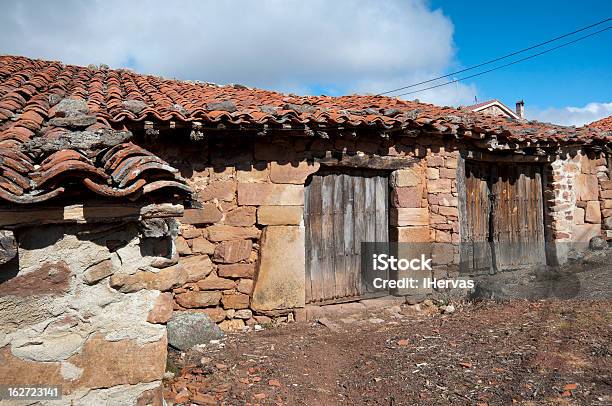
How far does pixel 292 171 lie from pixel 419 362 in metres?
2.54

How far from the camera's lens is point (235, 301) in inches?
199

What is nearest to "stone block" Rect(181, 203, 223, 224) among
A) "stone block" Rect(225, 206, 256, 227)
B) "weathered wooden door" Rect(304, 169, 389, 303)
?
"stone block" Rect(225, 206, 256, 227)

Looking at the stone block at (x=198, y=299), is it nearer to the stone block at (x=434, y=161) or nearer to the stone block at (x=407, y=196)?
the stone block at (x=407, y=196)

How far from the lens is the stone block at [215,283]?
4.94 meters

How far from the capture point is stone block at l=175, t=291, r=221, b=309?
486 cm

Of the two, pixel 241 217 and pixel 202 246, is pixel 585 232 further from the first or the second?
pixel 202 246

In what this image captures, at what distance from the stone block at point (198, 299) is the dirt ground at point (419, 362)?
48 centimetres

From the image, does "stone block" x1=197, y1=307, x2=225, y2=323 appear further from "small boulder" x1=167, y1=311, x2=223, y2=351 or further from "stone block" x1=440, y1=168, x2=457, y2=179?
"stone block" x1=440, y1=168, x2=457, y2=179

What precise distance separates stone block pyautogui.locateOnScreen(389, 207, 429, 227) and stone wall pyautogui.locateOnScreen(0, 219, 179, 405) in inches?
155

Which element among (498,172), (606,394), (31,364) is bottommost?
(606,394)

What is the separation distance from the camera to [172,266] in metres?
2.55

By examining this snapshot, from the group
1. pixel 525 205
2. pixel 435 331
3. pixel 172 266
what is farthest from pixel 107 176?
pixel 525 205

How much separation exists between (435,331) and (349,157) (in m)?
2.30

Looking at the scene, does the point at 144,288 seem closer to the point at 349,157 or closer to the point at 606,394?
the point at 606,394
